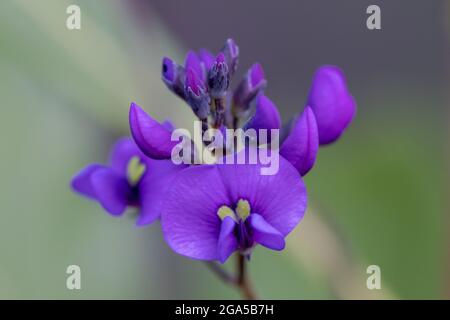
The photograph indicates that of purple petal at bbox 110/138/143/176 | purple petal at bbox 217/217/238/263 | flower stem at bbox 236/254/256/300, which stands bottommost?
flower stem at bbox 236/254/256/300

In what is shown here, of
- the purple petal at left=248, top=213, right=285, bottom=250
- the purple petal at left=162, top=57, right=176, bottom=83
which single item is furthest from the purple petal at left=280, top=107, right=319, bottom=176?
the purple petal at left=162, top=57, right=176, bottom=83

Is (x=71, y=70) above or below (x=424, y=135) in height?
above

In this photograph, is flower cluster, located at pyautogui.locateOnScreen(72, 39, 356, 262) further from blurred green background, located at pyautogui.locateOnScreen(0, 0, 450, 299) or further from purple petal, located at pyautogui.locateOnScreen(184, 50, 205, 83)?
blurred green background, located at pyautogui.locateOnScreen(0, 0, 450, 299)

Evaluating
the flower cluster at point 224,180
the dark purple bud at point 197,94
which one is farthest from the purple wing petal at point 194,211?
the dark purple bud at point 197,94

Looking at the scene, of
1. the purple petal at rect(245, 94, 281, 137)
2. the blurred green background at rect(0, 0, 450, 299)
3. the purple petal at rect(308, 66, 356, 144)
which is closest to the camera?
the purple petal at rect(245, 94, 281, 137)

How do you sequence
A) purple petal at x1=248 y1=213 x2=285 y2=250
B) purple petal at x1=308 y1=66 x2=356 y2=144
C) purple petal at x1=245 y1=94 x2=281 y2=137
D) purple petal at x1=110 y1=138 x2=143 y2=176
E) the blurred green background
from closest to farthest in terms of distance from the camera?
purple petal at x1=248 y1=213 x2=285 y2=250
purple petal at x1=245 y1=94 x2=281 y2=137
purple petal at x1=308 y1=66 x2=356 y2=144
purple petal at x1=110 y1=138 x2=143 y2=176
the blurred green background

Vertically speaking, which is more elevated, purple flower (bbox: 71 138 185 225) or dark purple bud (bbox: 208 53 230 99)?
dark purple bud (bbox: 208 53 230 99)
